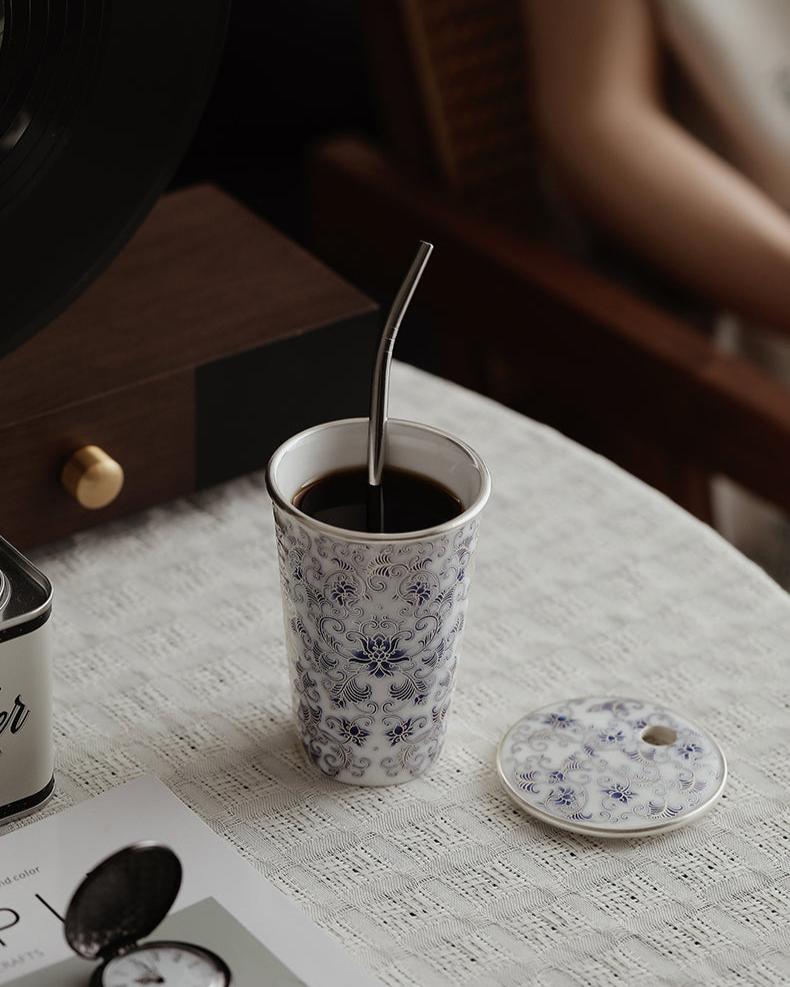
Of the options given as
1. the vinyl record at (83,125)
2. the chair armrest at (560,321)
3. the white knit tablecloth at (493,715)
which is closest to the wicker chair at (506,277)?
the chair armrest at (560,321)

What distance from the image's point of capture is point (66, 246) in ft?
2.16

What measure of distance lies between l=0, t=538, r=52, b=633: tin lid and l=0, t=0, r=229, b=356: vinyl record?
0.11 meters

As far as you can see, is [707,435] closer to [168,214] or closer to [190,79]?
[168,214]

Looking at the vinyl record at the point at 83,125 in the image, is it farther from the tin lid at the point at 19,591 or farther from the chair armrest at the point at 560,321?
the chair armrest at the point at 560,321

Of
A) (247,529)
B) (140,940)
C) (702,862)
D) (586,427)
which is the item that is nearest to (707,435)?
(586,427)

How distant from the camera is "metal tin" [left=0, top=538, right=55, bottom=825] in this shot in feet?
1.88

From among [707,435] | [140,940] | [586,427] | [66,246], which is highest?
[66,246]

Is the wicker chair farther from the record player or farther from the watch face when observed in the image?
the watch face

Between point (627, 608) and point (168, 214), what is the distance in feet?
1.35

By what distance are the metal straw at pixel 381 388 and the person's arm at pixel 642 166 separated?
632mm

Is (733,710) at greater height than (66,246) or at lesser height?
lesser

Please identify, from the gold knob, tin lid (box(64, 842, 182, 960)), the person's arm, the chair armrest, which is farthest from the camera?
the person's arm

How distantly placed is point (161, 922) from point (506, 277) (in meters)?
0.74

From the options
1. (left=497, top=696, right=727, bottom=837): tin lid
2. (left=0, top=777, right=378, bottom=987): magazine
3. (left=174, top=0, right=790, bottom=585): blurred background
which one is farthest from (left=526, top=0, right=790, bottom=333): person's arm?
(left=0, top=777, right=378, bottom=987): magazine
